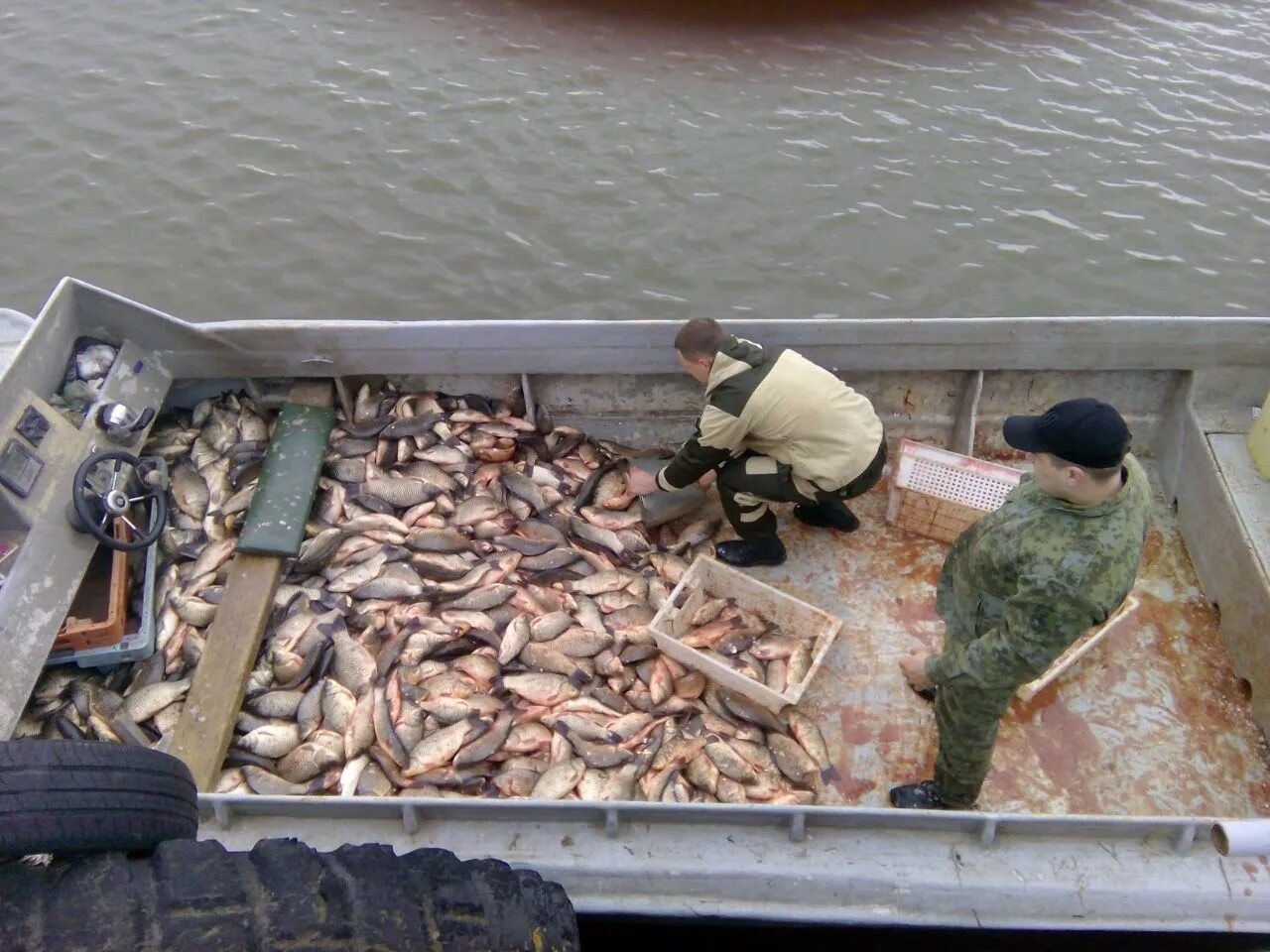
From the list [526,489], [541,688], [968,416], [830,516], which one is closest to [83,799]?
[541,688]

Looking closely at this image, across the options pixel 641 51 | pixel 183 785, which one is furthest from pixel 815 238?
pixel 183 785

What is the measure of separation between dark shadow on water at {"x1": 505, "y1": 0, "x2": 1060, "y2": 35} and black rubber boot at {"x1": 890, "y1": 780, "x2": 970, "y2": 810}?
32.0ft

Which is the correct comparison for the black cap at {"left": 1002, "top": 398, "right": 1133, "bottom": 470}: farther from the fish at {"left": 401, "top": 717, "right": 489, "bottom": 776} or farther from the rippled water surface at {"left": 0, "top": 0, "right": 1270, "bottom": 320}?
the rippled water surface at {"left": 0, "top": 0, "right": 1270, "bottom": 320}

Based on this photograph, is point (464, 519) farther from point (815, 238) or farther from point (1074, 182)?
point (1074, 182)

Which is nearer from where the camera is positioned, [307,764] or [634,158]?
[307,764]

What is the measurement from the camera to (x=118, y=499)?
481 centimetres

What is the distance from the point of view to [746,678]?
15.0 ft

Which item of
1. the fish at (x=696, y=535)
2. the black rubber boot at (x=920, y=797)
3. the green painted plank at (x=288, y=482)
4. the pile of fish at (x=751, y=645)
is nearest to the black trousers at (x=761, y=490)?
the fish at (x=696, y=535)

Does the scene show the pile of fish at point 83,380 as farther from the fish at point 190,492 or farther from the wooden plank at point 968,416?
the wooden plank at point 968,416

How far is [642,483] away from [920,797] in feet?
7.19

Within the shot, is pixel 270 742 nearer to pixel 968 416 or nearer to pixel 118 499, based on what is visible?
pixel 118 499

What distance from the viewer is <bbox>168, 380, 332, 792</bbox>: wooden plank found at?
4.35 m

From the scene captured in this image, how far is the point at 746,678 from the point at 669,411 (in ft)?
6.02

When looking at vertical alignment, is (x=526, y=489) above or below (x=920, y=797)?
above
